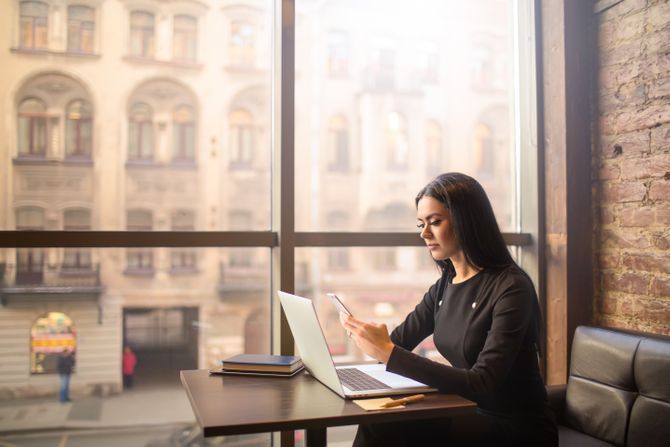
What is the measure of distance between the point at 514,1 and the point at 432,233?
167cm

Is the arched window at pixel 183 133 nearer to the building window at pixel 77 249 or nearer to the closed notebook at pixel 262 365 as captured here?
the building window at pixel 77 249

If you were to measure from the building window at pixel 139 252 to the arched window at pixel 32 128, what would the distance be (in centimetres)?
41

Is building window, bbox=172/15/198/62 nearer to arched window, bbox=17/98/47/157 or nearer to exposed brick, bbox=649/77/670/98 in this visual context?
arched window, bbox=17/98/47/157

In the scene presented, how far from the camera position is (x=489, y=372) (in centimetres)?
171

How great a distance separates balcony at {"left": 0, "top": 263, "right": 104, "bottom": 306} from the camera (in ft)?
7.75

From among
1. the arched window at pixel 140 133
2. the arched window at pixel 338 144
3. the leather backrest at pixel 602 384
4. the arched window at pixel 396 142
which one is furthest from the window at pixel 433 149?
the arched window at pixel 140 133

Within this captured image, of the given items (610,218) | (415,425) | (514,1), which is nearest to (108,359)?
(415,425)

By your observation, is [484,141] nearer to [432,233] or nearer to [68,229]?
[432,233]

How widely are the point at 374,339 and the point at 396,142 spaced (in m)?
1.44

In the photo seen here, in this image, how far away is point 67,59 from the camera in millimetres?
2469

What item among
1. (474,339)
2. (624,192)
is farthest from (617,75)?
(474,339)

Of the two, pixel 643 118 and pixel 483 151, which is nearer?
pixel 643 118

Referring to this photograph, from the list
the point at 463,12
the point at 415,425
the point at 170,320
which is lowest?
the point at 415,425

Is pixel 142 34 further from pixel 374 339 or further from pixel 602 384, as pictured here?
Answer: pixel 602 384
